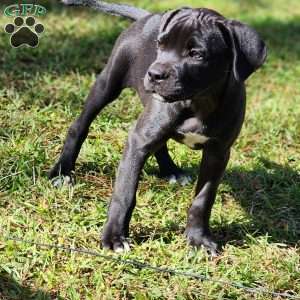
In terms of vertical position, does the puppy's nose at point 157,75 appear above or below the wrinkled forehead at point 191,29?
below

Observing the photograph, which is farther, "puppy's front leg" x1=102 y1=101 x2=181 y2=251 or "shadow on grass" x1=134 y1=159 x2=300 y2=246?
"shadow on grass" x1=134 y1=159 x2=300 y2=246

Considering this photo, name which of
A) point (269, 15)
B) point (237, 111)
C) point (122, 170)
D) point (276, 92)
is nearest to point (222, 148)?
point (237, 111)

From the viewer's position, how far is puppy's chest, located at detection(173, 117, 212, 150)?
12.2 ft

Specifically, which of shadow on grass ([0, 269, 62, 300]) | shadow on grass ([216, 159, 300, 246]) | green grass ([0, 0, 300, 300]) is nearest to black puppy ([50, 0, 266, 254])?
green grass ([0, 0, 300, 300])

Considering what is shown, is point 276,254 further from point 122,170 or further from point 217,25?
point 217,25

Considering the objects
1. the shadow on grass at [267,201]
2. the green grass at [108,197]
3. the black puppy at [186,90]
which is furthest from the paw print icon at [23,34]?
the shadow on grass at [267,201]

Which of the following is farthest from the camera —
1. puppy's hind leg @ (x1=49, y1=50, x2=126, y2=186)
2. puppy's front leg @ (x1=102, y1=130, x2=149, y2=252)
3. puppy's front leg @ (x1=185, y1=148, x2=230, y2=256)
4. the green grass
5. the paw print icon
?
the paw print icon

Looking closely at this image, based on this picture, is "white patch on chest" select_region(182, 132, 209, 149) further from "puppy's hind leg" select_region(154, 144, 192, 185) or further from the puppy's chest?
"puppy's hind leg" select_region(154, 144, 192, 185)

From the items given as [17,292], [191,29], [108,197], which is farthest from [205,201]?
[17,292]

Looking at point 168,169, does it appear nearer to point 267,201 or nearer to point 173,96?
point 267,201

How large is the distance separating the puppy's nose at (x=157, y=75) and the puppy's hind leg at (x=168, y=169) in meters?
1.37

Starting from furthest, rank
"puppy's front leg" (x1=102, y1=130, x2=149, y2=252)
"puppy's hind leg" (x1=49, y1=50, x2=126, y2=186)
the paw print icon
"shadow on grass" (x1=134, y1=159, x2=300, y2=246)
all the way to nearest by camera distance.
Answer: the paw print icon
"puppy's hind leg" (x1=49, y1=50, x2=126, y2=186)
"shadow on grass" (x1=134, y1=159, x2=300, y2=246)
"puppy's front leg" (x1=102, y1=130, x2=149, y2=252)

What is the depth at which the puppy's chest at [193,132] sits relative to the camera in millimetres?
3727

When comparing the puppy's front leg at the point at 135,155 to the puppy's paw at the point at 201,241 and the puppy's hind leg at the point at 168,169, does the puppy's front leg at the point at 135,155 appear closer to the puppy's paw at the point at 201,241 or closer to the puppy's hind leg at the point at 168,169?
the puppy's paw at the point at 201,241
